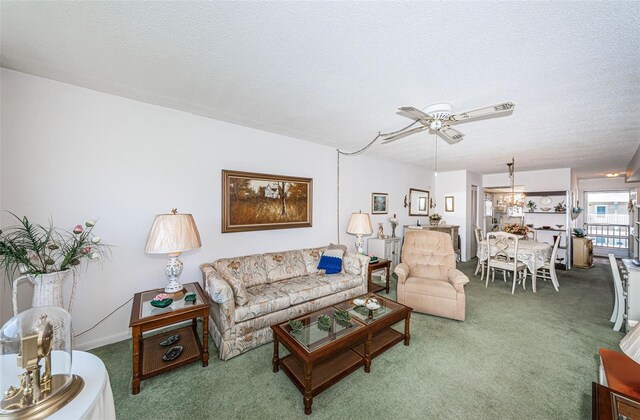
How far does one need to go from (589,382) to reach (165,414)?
3.38m

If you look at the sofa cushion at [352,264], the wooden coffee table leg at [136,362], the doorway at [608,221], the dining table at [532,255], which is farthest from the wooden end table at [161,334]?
the doorway at [608,221]

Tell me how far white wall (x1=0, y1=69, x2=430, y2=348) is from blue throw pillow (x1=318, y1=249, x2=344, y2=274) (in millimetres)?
866

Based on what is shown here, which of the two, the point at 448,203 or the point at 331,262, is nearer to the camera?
the point at 331,262

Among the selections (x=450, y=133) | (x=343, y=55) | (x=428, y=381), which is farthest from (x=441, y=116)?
(x=428, y=381)

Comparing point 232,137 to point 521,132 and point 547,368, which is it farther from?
point 547,368

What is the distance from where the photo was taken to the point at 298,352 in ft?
5.96

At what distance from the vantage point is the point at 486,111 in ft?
Result: 6.59

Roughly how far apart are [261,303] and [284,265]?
0.89 m

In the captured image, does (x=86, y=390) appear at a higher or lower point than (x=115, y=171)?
lower

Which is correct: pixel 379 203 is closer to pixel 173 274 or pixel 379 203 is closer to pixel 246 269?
pixel 246 269

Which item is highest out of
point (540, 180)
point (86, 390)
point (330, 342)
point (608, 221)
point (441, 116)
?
point (441, 116)

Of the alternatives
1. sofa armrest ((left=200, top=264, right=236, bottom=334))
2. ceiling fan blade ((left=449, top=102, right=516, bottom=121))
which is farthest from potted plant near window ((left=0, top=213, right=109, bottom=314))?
ceiling fan blade ((left=449, top=102, right=516, bottom=121))

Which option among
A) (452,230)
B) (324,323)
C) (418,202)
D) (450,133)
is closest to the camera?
(324,323)

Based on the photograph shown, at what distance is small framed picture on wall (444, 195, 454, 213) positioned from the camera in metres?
6.68
